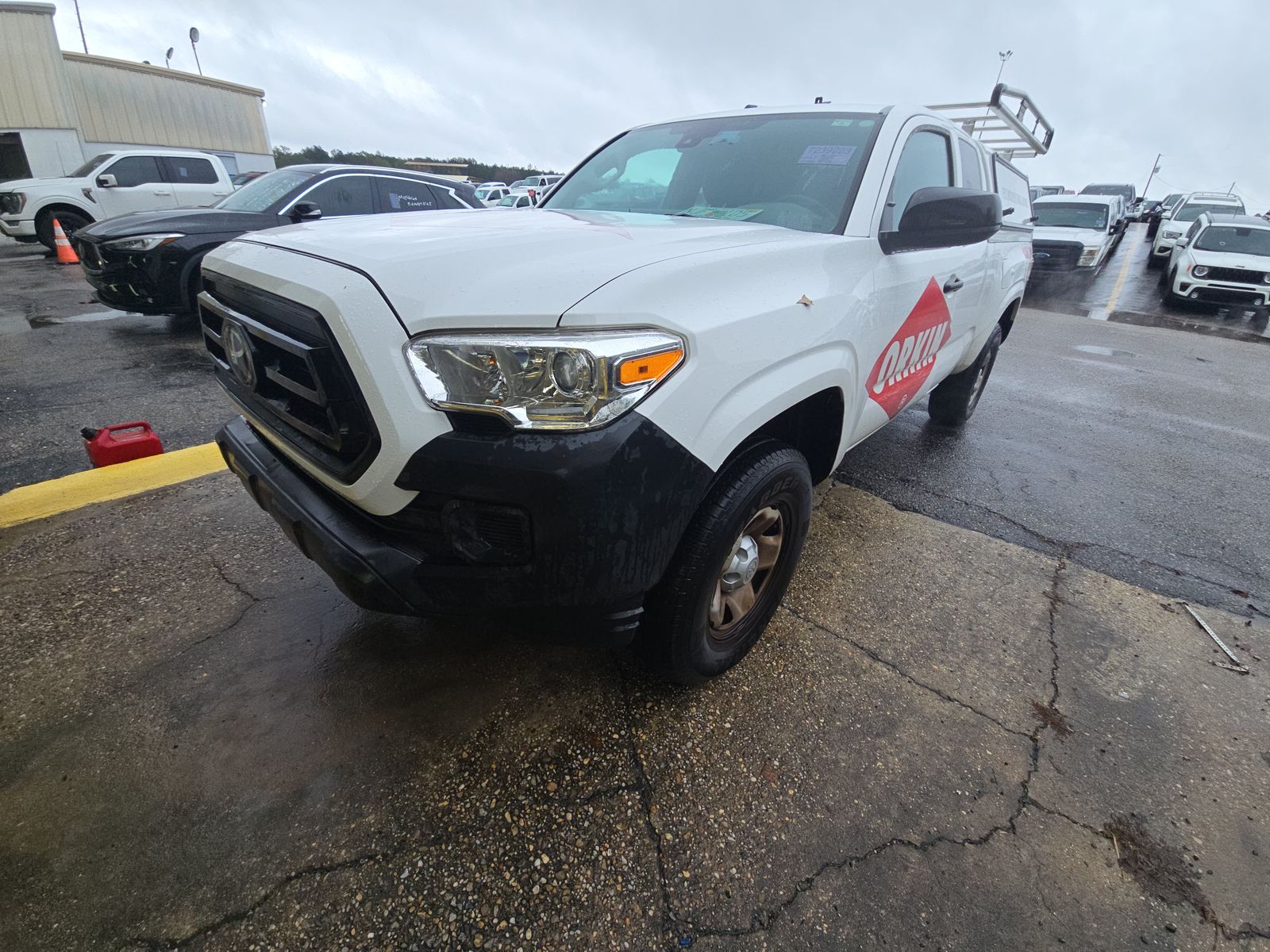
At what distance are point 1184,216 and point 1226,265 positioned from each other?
927 cm

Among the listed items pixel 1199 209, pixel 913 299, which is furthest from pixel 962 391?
pixel 1199 209

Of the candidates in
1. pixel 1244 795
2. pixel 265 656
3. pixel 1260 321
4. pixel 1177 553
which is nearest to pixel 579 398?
pixel 265 656

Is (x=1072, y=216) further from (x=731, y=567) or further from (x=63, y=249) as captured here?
(x=63, y=249)

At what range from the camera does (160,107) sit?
25359mm

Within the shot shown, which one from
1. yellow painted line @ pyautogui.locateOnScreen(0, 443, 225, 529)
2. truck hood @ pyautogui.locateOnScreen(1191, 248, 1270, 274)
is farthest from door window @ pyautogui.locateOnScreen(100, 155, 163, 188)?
truck hood @ pyautogui.locateOnScreen(1191, 248, 1270, 274)

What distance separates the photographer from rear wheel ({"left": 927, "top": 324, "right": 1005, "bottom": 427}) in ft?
14.5

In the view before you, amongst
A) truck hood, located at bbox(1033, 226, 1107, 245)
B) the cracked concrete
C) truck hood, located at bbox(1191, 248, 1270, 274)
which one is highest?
truck hood, located at bbox(1033, 226, 1107, 245)

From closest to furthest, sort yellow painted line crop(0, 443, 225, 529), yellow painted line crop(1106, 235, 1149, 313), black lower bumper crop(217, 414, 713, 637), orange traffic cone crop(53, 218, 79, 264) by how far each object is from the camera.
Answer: black lower bumper crop(217, 414, 713, 637), yellow painted line crop(0, 443, 225, 529), orange traffic cone crop(53, 218, 79, 264), yellow painted line crop(1106, 235, 1149, 313)

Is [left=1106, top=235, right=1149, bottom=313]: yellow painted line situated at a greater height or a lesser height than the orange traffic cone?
greater

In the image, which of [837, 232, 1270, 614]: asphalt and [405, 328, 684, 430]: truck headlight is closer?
[405, 328, 684, 430]: truck headlight

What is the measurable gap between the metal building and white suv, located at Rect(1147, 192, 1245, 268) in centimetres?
3386

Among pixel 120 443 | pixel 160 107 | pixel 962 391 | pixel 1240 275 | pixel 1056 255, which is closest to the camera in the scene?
pixel 120 443

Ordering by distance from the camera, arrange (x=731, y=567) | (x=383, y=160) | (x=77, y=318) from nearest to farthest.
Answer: (x=731, y=567)
(x=77, y=318)
(x=383, y=160)

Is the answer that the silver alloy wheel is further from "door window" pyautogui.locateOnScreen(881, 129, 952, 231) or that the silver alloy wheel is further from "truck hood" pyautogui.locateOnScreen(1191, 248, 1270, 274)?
"truck hood" pyautogui.locateOnScreen(1191, 248, 1270, 274)
